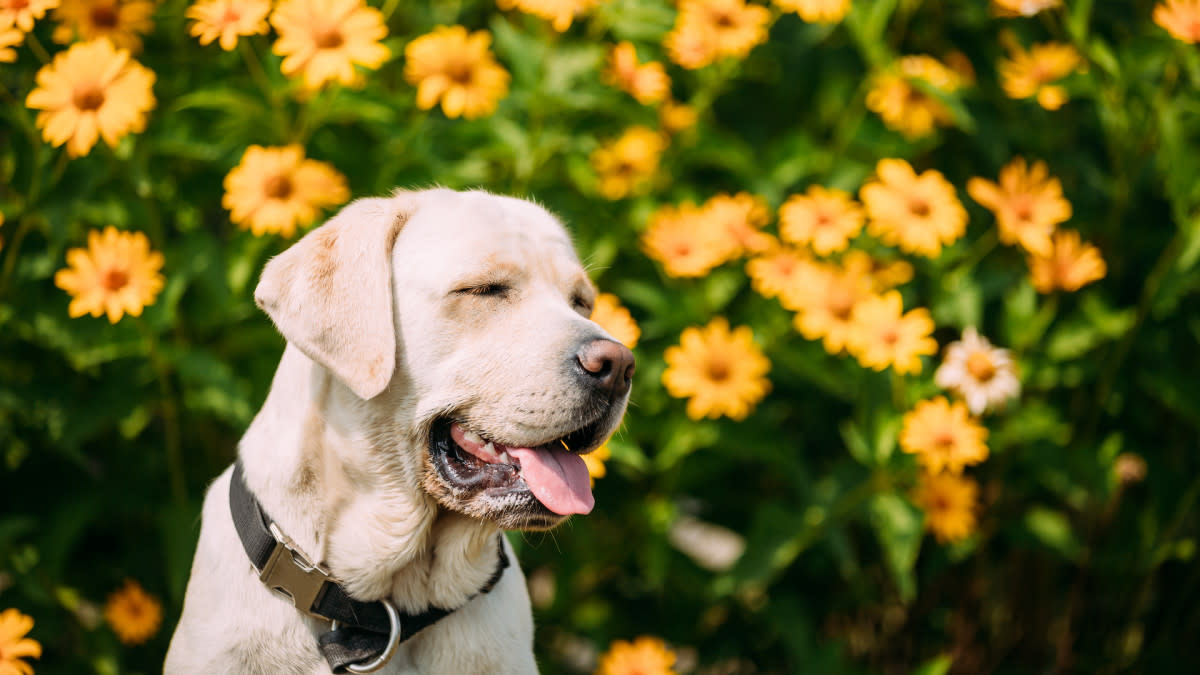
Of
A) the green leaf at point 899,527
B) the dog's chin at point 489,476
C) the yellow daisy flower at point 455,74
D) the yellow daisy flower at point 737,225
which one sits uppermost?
the yellow daisy flower at point 455,74

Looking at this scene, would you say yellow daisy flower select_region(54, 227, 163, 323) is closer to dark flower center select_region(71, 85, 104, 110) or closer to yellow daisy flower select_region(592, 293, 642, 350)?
dark flower center select_region(71, 85, 104, 110)

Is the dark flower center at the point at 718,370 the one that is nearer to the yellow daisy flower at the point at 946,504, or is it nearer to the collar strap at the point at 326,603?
the yellow daisy flower at the point at 946,504

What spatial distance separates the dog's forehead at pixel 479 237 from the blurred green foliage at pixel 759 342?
2.74ft

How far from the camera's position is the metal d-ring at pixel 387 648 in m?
1.94

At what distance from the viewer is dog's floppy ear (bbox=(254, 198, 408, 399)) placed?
190 centimetres

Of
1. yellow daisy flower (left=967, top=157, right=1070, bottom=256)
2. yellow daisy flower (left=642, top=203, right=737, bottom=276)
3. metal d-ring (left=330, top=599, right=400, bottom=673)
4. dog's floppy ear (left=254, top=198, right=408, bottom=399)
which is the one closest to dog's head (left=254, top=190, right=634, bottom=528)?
dog's floppy ear (left=254, top=198, right=408, bottom=399)

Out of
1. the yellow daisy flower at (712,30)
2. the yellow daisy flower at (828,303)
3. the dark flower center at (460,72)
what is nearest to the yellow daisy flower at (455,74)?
the dark flower center at (460,72)

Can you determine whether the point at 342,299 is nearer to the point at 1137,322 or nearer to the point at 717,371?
the point at 717,371

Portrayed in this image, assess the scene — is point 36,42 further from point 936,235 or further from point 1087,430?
point 1087,430

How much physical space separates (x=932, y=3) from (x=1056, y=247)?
3.45ft

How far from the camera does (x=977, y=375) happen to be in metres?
3.02

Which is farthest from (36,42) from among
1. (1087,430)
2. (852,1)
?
(1087,430)

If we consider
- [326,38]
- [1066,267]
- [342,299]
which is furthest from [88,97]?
[1066,267]

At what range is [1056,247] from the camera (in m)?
3.23
